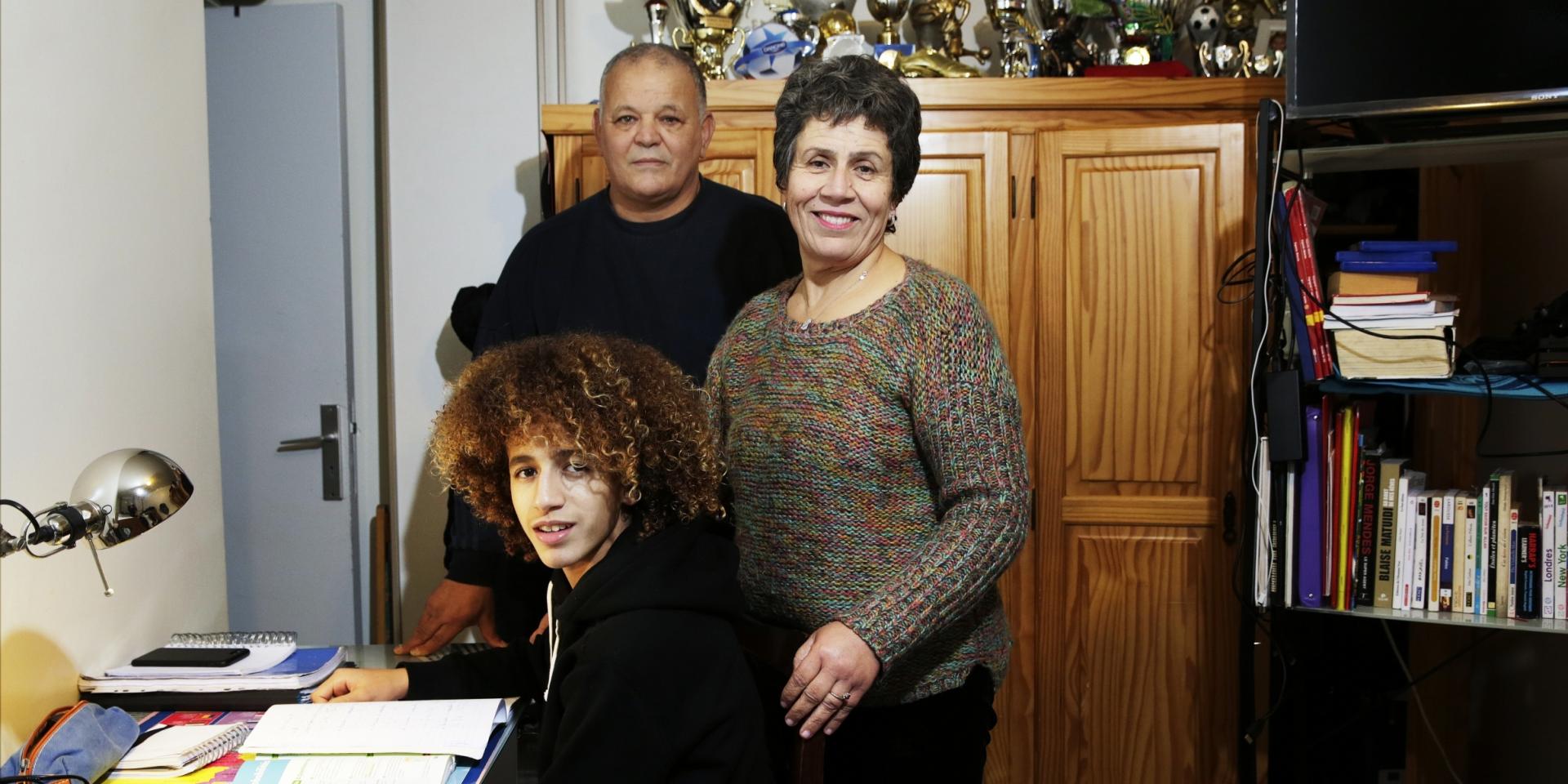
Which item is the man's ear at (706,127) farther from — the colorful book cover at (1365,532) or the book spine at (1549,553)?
the book spine at (1549,553)

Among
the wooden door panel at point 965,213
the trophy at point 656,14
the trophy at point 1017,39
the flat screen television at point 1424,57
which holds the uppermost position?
the trophy at point 656,14

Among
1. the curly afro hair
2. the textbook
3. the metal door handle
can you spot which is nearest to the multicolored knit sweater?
the curly afro hair

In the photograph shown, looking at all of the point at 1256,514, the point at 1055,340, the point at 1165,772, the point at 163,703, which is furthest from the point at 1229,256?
the point at 163,703

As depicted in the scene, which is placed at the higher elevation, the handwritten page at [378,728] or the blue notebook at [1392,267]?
the blue notebook at [1392,267]

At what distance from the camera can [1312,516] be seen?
2375 mm

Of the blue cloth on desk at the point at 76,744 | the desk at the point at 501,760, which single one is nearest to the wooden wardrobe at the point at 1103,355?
the desk at the point at 501,760

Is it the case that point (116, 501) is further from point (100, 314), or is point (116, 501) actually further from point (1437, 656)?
point (1437, 656)

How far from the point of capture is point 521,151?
315cm

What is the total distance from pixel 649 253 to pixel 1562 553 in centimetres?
172

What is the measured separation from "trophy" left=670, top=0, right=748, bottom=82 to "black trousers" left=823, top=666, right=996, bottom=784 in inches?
69.3

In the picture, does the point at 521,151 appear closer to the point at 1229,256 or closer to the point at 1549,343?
the point at 1229,256

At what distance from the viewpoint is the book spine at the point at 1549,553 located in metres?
2.25

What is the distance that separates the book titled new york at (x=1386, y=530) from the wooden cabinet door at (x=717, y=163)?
1.36 metres

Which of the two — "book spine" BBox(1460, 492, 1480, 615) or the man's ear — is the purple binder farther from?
the man's ear
